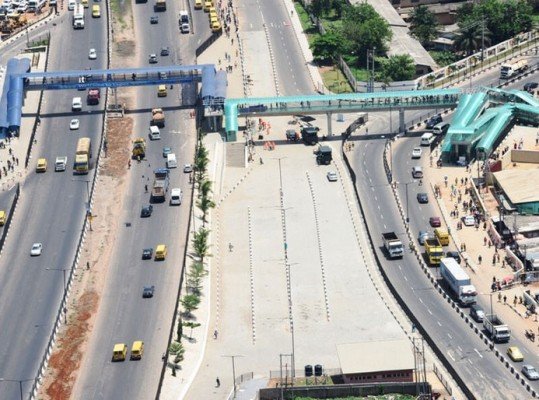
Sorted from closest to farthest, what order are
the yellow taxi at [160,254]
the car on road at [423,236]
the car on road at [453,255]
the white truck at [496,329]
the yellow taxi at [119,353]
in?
the yellow taxi at [119,353] < the white truck at [496,329] < the car on road at [453,255] < the yellow taxi at [160,254] < the car on road at [423,236]

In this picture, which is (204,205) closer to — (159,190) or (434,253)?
(159,190)

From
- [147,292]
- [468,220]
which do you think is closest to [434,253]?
[468,220]

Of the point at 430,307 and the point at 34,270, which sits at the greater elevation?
the point at 34,270

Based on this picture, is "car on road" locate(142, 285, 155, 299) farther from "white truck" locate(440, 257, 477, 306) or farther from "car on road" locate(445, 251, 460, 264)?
"car on road" locate(445, 251, 460, 264)

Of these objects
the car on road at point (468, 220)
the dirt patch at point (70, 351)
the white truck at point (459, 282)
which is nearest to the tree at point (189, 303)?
the dirt patch at point (70, 351)

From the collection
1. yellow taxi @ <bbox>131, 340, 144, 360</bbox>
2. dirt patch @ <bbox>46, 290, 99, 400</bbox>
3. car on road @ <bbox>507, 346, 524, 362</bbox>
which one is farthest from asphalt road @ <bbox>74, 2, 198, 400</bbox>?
car on road @ <bbox>507, 346, 524, 362</bbox>

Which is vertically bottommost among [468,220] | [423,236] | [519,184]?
[468,220]

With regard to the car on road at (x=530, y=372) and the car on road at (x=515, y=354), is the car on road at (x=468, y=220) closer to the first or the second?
the car on road at (x=515, y=354)
